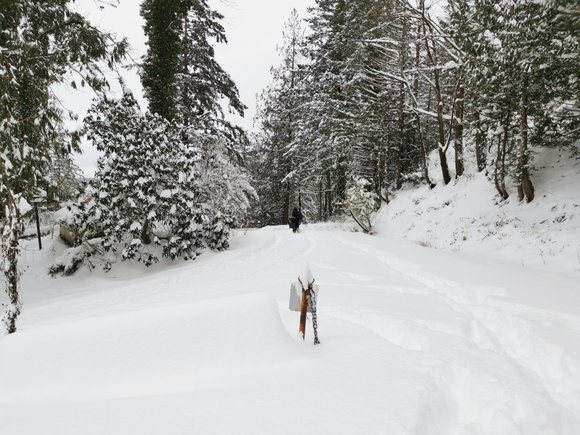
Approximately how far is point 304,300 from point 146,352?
4.94 ft

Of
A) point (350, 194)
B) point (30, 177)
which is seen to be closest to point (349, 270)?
point (30, 177)

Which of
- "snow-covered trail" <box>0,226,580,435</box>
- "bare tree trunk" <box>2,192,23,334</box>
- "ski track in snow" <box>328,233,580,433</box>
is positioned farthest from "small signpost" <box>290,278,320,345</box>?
"bare tree trunk" <box>2,192,23,334</box>

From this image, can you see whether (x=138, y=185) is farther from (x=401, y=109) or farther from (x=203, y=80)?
(x=401, y=109)

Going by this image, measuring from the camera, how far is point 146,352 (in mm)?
3023

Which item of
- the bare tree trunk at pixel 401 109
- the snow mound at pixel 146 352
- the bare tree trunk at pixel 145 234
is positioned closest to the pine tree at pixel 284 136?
the bare tree trunk at pixel 401 109

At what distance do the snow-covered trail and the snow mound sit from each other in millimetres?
10

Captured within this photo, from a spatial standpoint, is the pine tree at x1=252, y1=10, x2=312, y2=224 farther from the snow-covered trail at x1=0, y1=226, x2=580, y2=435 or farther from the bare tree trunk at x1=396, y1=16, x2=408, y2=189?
the snow-covered trail at x1=0, y1=226, x2=580, y2=435

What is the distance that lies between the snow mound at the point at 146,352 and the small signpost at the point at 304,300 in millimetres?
336

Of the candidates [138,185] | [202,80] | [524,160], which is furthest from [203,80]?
[524,160]

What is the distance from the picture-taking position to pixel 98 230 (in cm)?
1275

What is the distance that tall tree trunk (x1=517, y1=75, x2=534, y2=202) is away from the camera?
1001cm

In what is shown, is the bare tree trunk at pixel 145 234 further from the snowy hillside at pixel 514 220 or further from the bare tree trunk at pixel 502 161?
the bare tree trunk at pixel 502 161

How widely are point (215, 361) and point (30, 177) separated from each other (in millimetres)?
6646

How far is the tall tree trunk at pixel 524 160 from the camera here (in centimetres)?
1001
